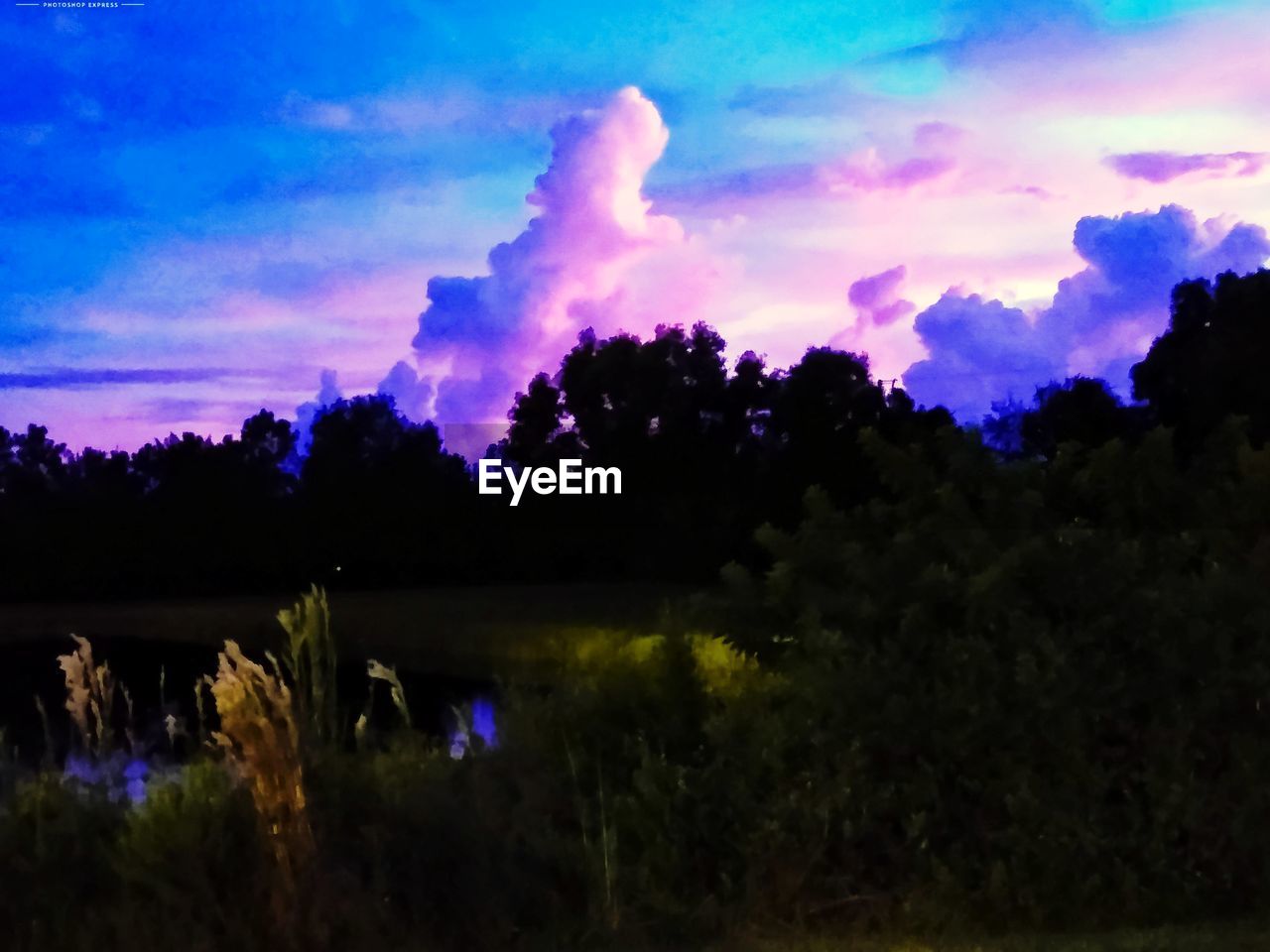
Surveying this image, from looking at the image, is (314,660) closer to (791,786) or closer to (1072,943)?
(791,786)

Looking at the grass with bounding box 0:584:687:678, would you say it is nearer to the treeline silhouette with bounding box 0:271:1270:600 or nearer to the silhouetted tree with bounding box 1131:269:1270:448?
the treeline silhouette with bounding box 0:271:1270:600

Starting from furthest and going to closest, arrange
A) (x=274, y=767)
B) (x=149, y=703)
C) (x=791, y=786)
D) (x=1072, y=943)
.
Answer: (x=149, y=703)
(x=791, y=786)
(x=1072, y=943)
(x=274, y=767)

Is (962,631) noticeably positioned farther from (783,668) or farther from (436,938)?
(436,938)

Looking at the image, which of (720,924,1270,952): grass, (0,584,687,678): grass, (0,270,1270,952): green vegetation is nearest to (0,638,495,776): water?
(0,270,1270,952): green vegetation

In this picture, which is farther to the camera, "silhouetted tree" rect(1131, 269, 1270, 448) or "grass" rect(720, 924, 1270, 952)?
"silhouetted tree" rect(1131, 269, 1270, 448)

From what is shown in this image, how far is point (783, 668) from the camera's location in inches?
284

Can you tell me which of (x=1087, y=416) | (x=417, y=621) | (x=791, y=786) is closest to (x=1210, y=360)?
(x=1087, y=416)

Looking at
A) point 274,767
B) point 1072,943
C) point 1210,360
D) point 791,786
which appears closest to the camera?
point 274,767

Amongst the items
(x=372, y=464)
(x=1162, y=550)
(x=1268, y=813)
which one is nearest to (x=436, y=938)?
(x=1268, y=813)
